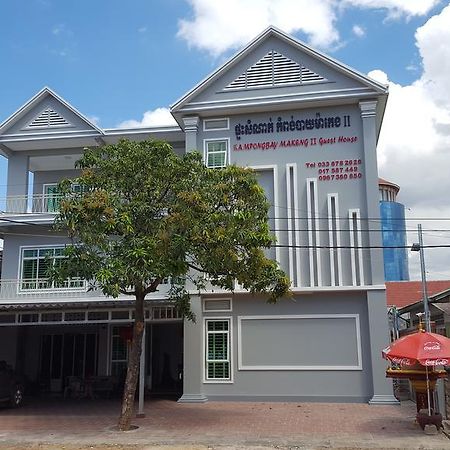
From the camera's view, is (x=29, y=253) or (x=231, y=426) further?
(x=29, y=253)

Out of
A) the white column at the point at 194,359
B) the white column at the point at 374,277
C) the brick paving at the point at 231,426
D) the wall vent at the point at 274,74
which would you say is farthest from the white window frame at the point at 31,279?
the white column at the point at 374,277

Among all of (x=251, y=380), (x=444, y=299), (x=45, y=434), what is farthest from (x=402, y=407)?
(x=45, y=434)

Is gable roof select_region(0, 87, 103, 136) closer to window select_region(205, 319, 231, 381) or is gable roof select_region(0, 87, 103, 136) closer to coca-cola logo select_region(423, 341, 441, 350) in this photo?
window select_region(205, 319, 231, 381)

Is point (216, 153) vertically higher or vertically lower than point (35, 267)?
higher

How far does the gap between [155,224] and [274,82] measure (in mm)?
8288

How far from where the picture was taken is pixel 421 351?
11.3 m

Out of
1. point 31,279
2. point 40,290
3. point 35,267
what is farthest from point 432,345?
point 35,267

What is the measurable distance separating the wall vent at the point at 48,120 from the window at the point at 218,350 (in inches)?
354

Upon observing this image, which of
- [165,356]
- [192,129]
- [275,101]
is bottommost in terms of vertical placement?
[165,356]

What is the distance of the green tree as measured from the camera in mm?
11539

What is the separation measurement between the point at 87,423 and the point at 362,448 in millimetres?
6590

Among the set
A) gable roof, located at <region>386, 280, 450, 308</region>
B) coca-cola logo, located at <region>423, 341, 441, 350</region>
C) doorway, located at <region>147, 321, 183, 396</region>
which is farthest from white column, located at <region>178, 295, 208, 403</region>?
gable roof, located at <region>386, 280, 450, 308</region>

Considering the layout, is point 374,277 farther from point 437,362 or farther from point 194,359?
point 437,362

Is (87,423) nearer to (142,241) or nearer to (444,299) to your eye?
(142,241)
